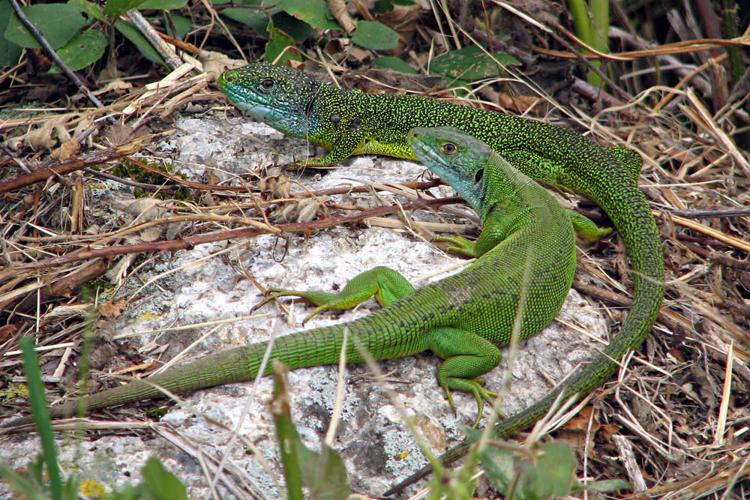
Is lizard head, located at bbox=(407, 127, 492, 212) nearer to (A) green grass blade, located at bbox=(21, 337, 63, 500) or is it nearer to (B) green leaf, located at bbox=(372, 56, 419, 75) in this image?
(B) green leaf, located at bbox=(372, 56, 419, 75)

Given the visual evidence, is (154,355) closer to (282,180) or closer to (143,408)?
(143,408)

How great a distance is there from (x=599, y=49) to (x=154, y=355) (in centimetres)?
427

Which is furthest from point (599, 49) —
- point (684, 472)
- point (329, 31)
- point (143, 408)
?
point (143, 408)

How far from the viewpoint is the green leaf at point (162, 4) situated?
4.57m

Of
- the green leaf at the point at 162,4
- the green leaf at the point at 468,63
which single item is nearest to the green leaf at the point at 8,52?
the green leaf at the point at 162,4

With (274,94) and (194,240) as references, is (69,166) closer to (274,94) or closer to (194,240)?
(194,240)

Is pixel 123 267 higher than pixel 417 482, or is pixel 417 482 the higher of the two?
pixel 123 267

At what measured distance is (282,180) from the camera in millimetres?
3850

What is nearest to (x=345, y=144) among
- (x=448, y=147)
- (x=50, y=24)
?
(x=448, y=147)

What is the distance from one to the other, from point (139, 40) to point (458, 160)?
2.31 metres

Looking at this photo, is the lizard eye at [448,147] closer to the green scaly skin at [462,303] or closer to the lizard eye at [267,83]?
the green scaly skin at [462,303]

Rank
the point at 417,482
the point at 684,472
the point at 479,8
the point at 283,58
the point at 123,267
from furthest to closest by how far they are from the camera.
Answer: the point at 479,8, the point at 283,58, the point at 123,267, the point at 684,472, the point at 417,482

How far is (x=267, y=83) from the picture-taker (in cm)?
466

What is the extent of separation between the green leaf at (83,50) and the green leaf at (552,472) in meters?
3.78
